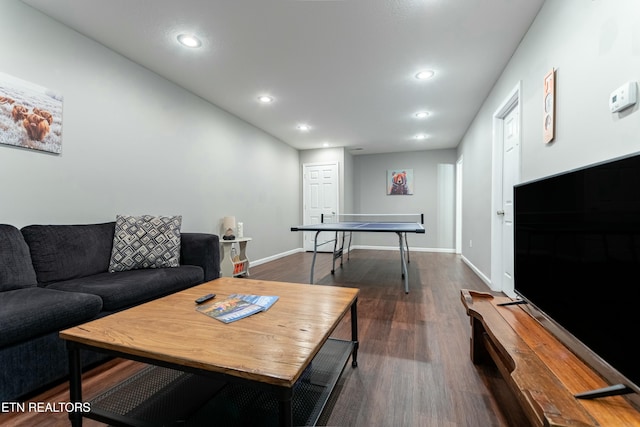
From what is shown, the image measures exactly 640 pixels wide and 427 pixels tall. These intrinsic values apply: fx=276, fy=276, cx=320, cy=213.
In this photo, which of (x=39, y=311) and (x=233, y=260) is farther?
(x=233, y=260)

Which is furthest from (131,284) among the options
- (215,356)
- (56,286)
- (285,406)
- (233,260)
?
(233,260)

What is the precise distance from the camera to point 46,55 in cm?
206

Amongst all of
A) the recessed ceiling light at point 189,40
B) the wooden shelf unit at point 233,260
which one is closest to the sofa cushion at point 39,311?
the wooden shelf unit at point 233,260

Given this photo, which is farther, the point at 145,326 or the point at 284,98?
the point at 284,98

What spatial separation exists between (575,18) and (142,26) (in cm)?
289

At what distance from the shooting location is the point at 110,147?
249cm

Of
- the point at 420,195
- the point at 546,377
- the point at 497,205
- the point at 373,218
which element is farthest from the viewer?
the point at 373,218

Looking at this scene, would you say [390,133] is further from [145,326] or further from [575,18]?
[145,326]

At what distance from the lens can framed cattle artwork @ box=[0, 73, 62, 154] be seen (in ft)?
6.06

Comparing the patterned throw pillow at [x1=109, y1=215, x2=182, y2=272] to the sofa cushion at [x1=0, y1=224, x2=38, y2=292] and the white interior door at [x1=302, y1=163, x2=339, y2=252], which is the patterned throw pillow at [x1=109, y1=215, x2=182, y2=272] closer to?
the sofa cushion at [x1=0, y1=224, x2=38, y2=292]

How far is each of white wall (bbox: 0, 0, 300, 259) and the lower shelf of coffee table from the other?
1546 mm

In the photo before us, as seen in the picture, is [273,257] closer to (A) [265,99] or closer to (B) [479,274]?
(A) [265,99]

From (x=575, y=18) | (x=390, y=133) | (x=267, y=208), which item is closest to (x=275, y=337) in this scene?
(x=575, y=18)

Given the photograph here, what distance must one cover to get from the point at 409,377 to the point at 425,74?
2.78m
